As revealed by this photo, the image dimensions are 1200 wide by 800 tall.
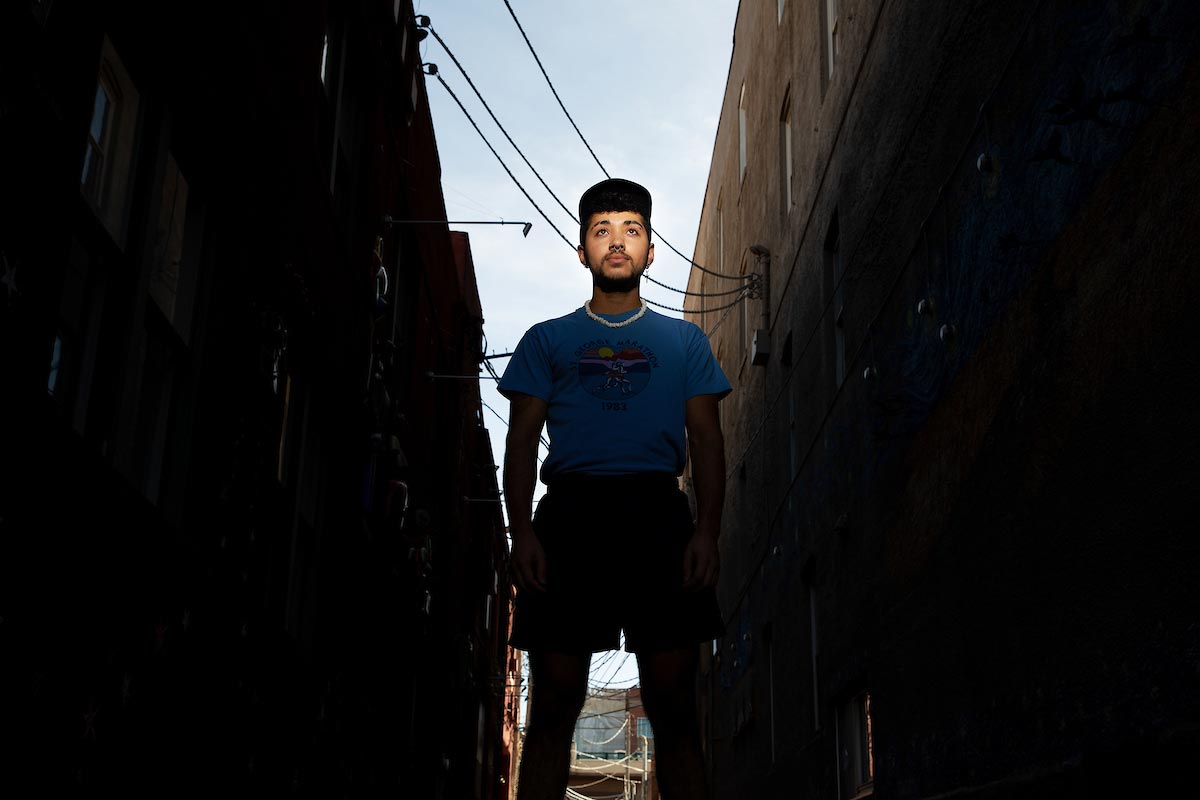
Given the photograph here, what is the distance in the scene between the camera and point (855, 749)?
1143 centimetres

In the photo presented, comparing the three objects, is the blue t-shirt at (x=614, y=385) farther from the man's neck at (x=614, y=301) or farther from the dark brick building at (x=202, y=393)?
the dark brick building at (x=202, y=393)

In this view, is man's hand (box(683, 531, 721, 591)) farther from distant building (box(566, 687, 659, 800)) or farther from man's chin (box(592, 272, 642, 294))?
distant building (box(566, 687, 659, 800))

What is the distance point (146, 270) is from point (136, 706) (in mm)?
1759

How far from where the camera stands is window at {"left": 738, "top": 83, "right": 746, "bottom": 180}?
22.2 meters

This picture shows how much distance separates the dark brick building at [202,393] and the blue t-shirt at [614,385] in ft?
5.13

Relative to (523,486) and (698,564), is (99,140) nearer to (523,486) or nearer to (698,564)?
(523,486)

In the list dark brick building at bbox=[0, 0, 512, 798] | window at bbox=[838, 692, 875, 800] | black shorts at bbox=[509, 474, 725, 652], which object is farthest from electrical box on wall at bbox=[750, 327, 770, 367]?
black shorts at bbox=[509, 474, 725, 652]

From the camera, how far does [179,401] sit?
5980 mm

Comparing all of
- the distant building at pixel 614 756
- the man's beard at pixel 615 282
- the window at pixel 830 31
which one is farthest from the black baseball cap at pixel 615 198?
the distant building at pixel 614 756

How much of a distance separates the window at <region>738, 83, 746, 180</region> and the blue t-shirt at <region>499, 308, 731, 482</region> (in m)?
18.0

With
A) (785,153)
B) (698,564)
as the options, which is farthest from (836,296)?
(698,564)

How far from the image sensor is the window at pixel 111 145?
16.2 feet

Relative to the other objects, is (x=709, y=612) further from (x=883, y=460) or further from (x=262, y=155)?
(x=883, y=460)

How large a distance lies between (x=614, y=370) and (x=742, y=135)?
19.1 m
